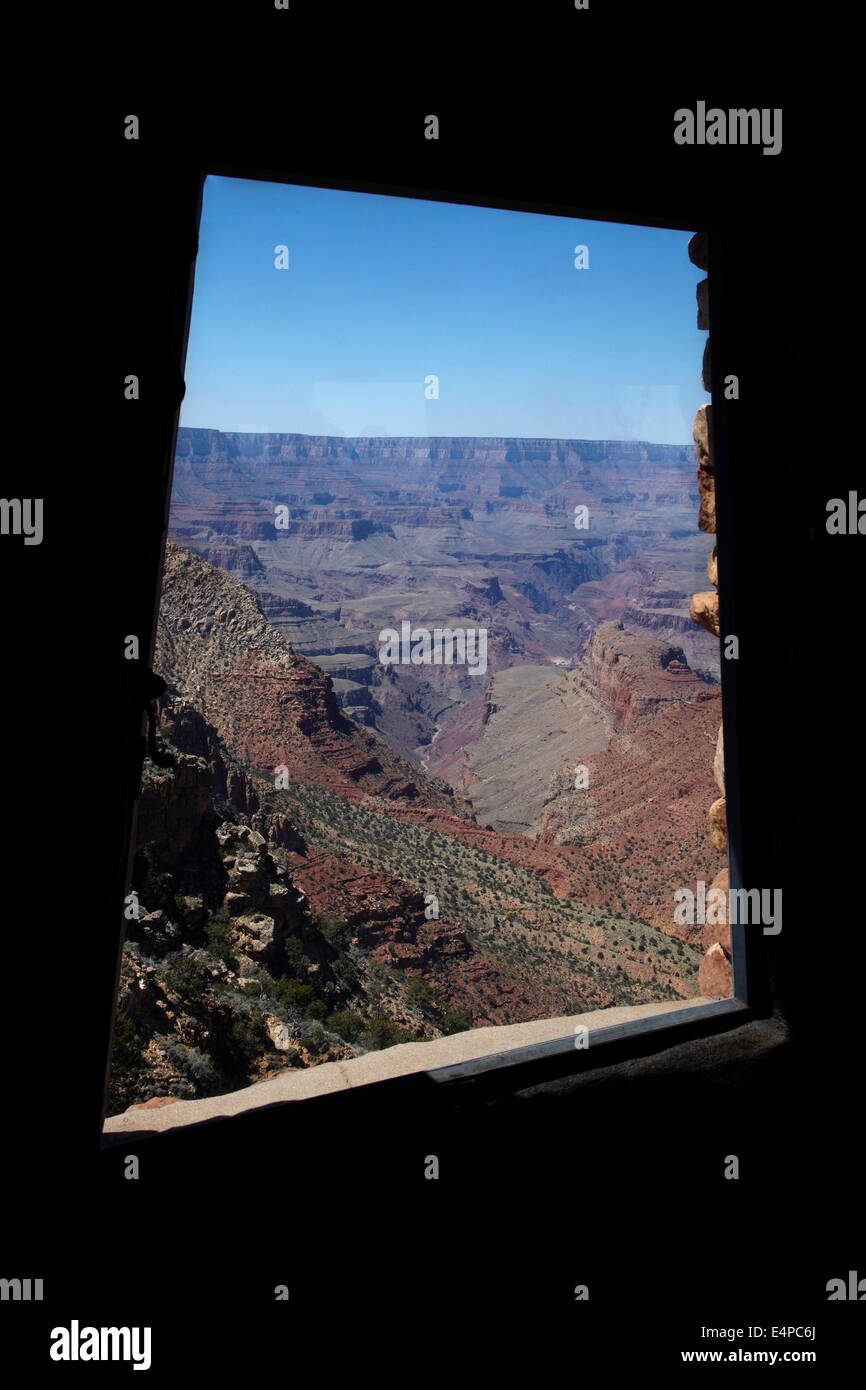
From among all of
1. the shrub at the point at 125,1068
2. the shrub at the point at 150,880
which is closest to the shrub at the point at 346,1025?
the shrub at the point at 150,880

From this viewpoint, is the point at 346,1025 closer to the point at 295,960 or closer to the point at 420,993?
the point at 295,960

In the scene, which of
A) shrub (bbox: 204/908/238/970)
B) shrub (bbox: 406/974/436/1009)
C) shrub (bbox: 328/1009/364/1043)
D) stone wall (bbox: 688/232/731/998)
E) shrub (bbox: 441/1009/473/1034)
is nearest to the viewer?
stone wall (bbox: 688/232/731/998)

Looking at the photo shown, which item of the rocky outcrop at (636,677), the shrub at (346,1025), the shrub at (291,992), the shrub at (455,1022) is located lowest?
the shrub at (455,1022)

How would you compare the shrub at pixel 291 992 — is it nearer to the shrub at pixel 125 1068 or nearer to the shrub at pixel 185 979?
the shrub at pixel 185 979

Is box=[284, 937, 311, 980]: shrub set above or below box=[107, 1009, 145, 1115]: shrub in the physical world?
above

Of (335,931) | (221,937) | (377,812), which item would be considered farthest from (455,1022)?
(377,812)

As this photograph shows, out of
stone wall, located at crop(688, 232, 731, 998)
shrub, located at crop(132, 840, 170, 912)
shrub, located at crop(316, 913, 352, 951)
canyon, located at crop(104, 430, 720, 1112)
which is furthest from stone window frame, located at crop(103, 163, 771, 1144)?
shrub, located at crop(316, 913, 352, 951)

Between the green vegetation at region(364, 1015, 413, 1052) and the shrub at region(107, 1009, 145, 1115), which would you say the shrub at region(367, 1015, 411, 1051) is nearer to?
the green vegetation at region(364, 1015, 413, 1052)

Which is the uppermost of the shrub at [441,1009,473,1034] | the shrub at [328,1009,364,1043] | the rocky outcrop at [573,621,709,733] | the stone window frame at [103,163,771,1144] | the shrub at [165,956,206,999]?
the rocky outcrop at [573,621,709,733]

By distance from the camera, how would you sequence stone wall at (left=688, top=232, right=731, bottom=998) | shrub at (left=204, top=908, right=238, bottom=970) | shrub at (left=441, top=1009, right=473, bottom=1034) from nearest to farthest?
stone wall at (left=688, top=232, right=731, bottom=998), shrub at (left=204, top=908, right=238, bottom=970), shrub at (left=441, top=1009, right=473, bottom=1034)
